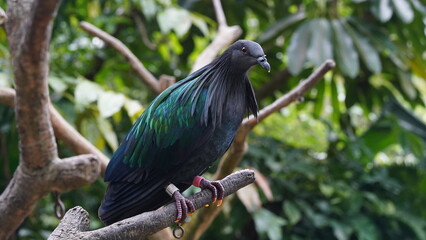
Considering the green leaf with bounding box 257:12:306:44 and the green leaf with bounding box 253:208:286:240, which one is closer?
the green leaf with bounding box 253:208:286:240

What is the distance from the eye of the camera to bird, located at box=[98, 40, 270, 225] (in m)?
1.95

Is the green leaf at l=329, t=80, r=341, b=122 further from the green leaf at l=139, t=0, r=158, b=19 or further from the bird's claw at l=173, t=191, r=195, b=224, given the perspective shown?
the bird's claw at l=173, t=191, r=195, b=224

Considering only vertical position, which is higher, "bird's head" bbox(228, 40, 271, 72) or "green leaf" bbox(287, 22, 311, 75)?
"bird's head" bbox(228, 40, 271, 72)

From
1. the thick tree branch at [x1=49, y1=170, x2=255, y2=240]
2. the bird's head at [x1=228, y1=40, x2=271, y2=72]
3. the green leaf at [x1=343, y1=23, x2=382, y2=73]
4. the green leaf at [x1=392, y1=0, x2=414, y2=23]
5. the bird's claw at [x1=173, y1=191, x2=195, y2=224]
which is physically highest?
the bird's head at [x1=228, y1=40, x2=271, y2=72]

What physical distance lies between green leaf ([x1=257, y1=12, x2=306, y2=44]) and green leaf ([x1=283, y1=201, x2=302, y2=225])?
1070mm

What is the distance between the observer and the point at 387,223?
14.4 feet

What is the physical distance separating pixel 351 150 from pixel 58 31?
86.0 inches

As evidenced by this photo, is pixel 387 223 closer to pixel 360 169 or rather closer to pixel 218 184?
pixel 360 169

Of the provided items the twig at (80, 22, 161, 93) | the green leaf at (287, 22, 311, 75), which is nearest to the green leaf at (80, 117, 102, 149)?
the twig at (80, 22, 161, 93)

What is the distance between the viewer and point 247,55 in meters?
1.96

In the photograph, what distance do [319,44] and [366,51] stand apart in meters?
0.35

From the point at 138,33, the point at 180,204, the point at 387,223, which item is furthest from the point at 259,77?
the point at 180,204

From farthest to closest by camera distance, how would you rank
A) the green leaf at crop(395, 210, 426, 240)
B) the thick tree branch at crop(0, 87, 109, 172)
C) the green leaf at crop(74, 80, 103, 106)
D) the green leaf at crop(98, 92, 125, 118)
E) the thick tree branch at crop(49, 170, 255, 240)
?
the green leaf at crop(395, 210, 426, 240) < the green leaf at crop(74, 80, 103, 106) < the green leaf at crop(98, 92, 125, 118) < the thick tree branch at crop(0, 87, 109, 172) < the thick tree branch at crop(49, 170, 255, 240)

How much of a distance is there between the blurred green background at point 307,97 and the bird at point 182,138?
1.60 meters
